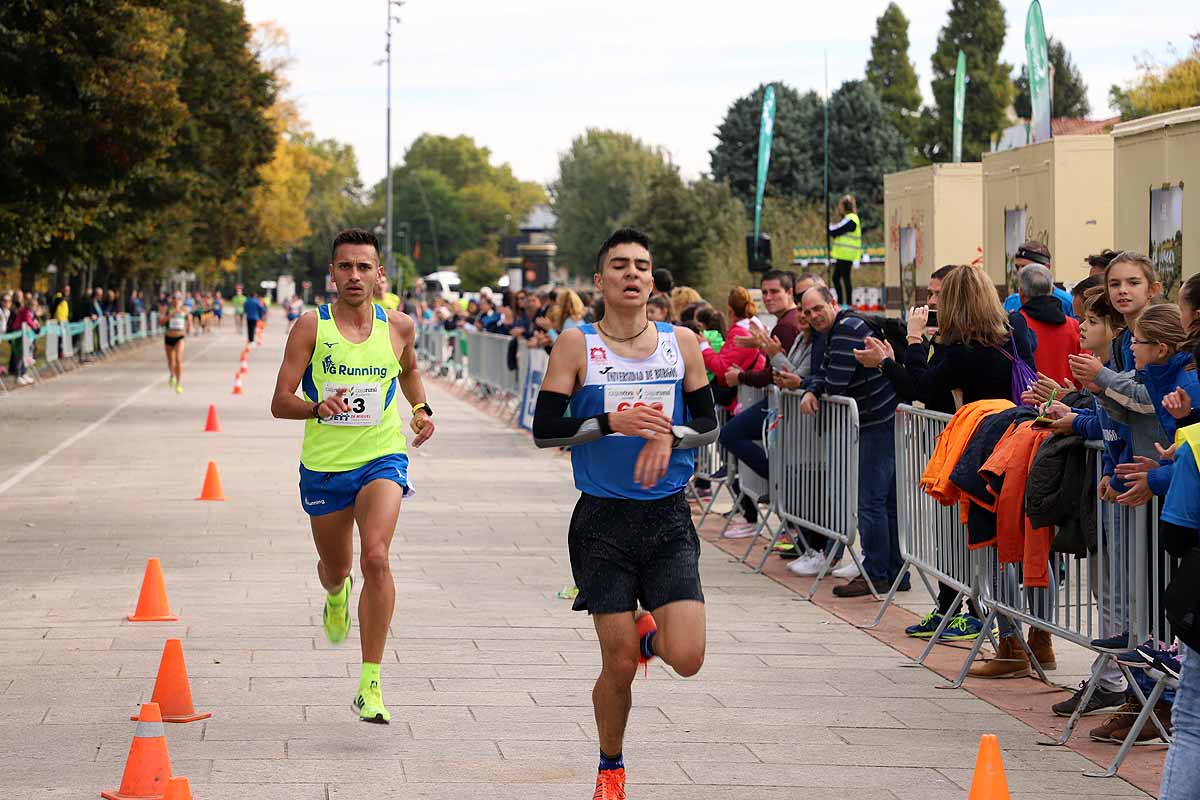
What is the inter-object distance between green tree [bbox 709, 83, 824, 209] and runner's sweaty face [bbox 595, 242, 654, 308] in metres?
65.4

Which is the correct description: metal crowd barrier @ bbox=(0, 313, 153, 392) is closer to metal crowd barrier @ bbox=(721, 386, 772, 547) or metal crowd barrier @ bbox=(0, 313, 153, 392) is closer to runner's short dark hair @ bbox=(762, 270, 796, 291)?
metal crowd barrier @ bbox=(721, 386, 772, 547)

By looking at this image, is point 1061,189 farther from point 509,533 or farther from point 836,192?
point 836,192

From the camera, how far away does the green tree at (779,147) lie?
73250 mm

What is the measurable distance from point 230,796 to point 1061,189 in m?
14.1

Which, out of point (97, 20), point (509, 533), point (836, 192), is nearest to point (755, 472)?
point (509, 533)

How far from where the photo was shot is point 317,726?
723 centimetres

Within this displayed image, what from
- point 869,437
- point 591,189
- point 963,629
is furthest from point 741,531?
point 591,189

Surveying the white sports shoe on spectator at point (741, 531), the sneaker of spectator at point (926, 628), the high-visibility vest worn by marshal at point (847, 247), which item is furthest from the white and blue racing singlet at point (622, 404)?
the high-visibility vest worn by marshal at point (847, 247)

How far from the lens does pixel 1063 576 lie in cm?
759

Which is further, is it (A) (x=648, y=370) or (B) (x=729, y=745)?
(B) (x=729, y=745)

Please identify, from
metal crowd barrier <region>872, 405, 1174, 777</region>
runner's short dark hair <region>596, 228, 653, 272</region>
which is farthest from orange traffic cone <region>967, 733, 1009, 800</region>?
runner's short dark hair <region>596, 228, 653, 272</region>

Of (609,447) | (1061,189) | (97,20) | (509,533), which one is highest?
(97,20)

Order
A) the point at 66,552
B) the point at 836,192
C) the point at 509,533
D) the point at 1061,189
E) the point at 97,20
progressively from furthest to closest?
the point at 836,192, the point at 97,20, the point at 1061,189, the point at 509,533, the point at 66,552

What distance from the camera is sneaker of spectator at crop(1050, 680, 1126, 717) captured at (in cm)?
755
